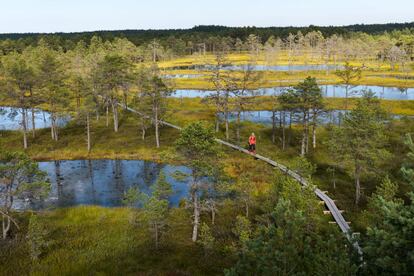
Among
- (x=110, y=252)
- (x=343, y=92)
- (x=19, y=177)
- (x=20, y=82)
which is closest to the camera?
(x=110, y=252)

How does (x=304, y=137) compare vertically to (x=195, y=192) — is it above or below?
above

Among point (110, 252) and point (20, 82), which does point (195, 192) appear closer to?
point (110, 252)

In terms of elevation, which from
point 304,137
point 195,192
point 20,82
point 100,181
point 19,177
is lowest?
point 100,181

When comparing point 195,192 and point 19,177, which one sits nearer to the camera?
point 19,177

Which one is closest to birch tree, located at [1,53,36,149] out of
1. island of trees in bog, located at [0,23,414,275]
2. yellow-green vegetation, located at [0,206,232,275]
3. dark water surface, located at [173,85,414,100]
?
island of trees in bog, located at [0,23,414,275]

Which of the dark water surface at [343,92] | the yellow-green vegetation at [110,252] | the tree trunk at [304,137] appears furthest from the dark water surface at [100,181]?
the dark water surface at [343,92]

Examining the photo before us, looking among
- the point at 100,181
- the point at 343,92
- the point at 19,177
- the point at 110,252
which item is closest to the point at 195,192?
the point at 110,252

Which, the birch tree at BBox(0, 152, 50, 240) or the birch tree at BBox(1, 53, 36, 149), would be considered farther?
the birch tree at BBox(1, 53, 36, 149)

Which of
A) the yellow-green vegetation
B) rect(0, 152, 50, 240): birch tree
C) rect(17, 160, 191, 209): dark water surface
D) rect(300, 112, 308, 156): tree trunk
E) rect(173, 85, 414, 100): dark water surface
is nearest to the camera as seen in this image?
the yellow-green vegetation

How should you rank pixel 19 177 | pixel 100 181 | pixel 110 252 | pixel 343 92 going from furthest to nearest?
pixel 343 92, pixel 100 181, pixel 19 177, pixel 110 252

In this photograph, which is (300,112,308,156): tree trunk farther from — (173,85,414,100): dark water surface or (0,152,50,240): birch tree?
(173,85,414,100): dark water surface

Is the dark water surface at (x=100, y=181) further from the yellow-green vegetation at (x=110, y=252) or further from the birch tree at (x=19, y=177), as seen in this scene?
the birch tree at (x=19, y=177)

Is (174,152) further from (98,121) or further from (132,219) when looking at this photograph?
(98,121)

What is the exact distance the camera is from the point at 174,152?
32.1 m
